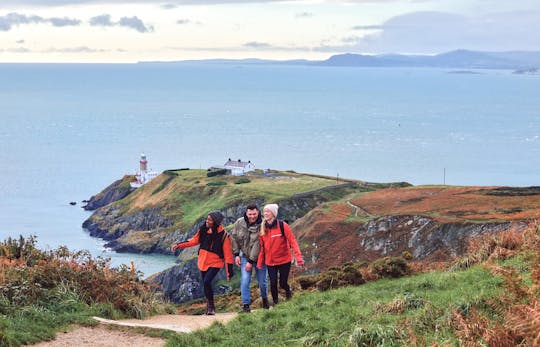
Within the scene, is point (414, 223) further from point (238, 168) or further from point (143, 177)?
point (143, 177)

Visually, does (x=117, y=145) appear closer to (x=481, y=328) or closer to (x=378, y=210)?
(x=378, y=210)

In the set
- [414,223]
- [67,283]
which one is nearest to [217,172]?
[414,223]

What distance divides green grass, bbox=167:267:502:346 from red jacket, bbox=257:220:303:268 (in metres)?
1.04

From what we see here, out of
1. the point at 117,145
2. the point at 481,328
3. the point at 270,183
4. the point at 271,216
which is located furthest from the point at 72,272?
the point at 117,145

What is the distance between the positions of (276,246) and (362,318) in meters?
3.83

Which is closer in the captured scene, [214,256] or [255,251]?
[255,251]

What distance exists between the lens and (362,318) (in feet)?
42.2

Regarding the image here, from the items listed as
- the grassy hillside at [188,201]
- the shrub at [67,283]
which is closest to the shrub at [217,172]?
the grassy hillside at [188,201]

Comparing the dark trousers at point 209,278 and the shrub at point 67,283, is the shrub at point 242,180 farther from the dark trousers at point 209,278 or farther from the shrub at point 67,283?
the dark trousers at point 209,278

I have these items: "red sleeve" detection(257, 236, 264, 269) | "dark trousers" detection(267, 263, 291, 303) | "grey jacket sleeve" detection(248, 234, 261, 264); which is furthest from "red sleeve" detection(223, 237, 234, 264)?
"dark trousers" detection(267, 263, 291, 303)

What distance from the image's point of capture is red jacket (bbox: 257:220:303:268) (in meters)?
16.2

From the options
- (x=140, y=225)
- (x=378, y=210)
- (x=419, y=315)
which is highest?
(x=419, y=315)

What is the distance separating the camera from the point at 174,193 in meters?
105

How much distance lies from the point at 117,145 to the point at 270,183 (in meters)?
109
